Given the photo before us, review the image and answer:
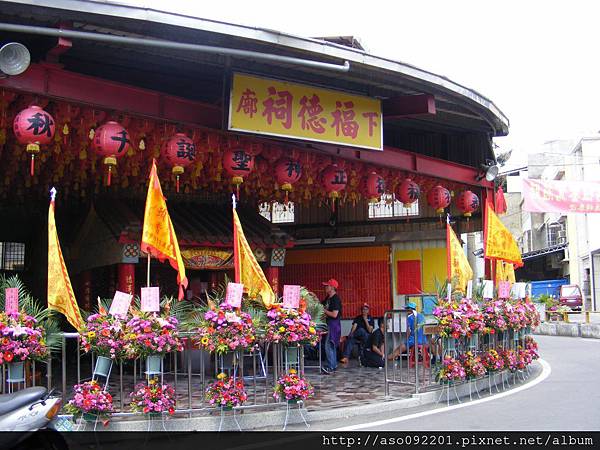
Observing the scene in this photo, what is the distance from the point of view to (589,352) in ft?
57.3

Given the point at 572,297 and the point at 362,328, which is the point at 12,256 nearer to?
the point at 362,328

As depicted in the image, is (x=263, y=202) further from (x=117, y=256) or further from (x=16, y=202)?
(x=16, y=202)

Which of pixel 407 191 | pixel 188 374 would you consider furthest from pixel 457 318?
pixel 188 374

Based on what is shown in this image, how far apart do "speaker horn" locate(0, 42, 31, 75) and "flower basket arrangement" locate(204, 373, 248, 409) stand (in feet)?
13.8

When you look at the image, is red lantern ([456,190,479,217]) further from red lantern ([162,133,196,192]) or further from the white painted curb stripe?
red lantern ([162,133,196,192])

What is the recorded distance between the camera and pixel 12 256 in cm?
Result: 1572

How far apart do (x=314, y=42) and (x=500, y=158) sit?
782 centimetres

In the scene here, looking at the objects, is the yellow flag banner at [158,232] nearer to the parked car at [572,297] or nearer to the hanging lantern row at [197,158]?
the hanging lantern row at [197,158]

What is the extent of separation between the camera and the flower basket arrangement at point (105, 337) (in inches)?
285

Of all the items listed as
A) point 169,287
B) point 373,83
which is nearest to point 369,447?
point 373,83

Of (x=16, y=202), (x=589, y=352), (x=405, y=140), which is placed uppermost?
(x=405, y=140)

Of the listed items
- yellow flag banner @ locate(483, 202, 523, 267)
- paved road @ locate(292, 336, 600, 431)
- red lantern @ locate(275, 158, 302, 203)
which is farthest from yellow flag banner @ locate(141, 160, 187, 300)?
yellow flag banner @ locate(483, 202, 523, 267)

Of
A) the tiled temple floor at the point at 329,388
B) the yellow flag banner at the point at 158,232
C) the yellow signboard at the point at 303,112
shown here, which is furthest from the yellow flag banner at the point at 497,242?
the yellow flag banner at the point at 158,232

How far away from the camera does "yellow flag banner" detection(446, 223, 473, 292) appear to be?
1102cm
